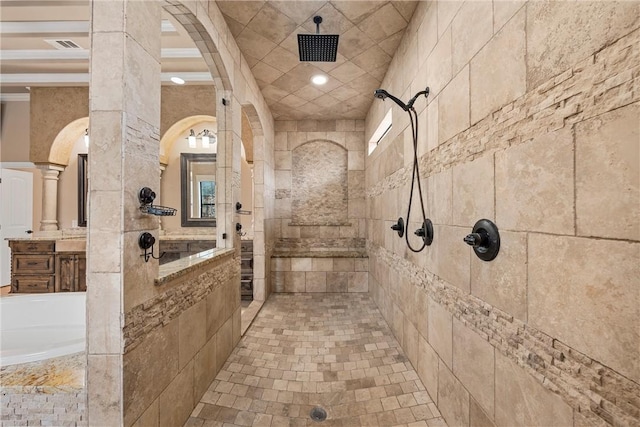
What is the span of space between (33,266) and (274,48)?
14.2 feet

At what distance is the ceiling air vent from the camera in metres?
2.95

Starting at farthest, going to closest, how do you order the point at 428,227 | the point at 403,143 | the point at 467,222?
1. the point at 403,143
2. the point at 428,227
3. the point at 467,222

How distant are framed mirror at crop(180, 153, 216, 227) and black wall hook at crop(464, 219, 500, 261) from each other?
374 centimetres

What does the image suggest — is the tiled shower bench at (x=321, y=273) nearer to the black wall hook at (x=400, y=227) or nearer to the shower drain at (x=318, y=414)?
the black wall hook at (x=400, y=227)

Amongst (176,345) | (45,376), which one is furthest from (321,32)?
(45,376)

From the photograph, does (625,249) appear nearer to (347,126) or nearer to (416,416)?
(416,416)

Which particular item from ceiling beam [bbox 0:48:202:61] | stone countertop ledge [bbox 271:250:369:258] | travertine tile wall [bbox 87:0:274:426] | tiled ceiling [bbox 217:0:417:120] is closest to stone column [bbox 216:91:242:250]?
tiled ceiling [bbox 217:0:417:120]

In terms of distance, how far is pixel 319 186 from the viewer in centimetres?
→ 427

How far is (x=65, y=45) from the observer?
304 centimetres

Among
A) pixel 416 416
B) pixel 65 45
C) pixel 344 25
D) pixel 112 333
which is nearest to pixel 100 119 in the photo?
pixel 112 333

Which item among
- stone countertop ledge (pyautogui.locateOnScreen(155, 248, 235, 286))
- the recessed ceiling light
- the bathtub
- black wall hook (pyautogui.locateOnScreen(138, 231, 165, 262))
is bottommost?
the bathtub

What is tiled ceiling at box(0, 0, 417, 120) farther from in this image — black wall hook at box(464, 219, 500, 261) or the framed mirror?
black wall hook at box(464, 219, 500, 261)

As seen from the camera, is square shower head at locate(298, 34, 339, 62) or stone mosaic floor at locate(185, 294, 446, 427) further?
square shower head at locate(298, 34, 339, 62)

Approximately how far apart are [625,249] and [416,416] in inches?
58.3
